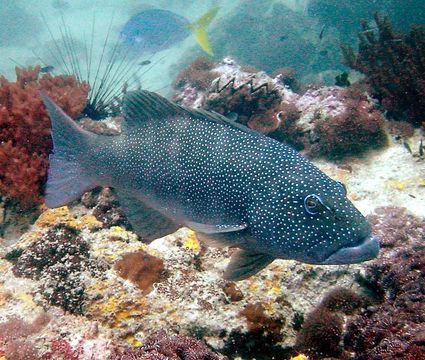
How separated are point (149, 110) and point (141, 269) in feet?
5.88

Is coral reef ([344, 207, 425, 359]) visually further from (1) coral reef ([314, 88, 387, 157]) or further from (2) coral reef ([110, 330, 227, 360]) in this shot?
(1) coral reef ([314, 88, 387, 157])

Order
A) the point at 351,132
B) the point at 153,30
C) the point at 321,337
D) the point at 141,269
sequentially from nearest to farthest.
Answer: the point at 321,337 → the point at 141,269 → the point at 351,132 → the point at 153,30

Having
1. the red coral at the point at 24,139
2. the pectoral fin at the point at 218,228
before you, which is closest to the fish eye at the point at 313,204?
the pectoral fin at the point at 218,228

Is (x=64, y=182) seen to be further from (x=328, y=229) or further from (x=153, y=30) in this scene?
(x=153, y=30)

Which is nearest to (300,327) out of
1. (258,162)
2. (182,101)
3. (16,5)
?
(258,162)

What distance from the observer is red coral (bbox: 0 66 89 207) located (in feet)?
16.4

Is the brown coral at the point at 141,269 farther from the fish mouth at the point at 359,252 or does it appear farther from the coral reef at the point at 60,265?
the fish mouth at the point at 359,252

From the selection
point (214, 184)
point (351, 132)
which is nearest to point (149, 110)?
point (214, 184)

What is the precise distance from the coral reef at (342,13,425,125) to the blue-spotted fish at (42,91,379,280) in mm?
4921

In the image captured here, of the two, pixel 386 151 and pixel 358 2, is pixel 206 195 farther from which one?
pixel 358 2

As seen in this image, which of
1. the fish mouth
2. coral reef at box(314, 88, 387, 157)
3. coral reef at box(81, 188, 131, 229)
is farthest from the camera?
coral reef at box(314, 88, 387, 157)

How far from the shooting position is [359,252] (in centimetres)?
277

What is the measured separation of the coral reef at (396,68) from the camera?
698 cm

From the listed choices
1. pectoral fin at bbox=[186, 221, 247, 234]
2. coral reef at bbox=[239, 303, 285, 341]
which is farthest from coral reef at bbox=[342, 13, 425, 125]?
pectoral fin at bbox=[186, 221, 247, 234]
